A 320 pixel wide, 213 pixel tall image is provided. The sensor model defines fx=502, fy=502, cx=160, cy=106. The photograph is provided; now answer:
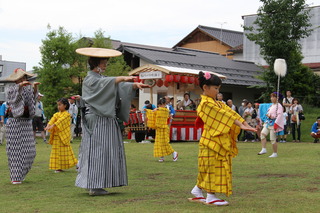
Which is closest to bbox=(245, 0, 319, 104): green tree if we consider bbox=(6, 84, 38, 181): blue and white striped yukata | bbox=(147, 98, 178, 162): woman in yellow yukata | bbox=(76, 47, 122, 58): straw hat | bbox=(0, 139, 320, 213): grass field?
bbox=(147, 98, 178, 162): woman in yellow yukata

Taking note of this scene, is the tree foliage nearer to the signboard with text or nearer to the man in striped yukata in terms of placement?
the signboard with text

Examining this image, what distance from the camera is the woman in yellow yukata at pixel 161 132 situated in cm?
1286

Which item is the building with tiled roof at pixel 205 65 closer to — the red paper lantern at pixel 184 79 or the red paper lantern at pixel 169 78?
the red paper lantern at pixel 184 79

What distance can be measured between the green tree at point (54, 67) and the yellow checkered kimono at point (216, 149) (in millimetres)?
20679

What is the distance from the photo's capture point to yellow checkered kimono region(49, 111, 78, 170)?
10688 mm

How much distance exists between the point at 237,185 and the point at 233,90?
24.6 metres

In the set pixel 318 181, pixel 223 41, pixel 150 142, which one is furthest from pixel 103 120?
pixel 223 41

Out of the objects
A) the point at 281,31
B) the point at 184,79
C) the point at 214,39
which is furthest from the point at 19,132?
the point at 214,39

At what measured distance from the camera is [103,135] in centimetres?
731

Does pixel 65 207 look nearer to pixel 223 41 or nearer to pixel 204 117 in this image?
pixel 204 117

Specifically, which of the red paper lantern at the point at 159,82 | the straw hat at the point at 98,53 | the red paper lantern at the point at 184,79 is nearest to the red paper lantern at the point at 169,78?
the red paper lantern at the point at 184,79

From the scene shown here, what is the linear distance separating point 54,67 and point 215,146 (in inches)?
844

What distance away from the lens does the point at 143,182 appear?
858 cm

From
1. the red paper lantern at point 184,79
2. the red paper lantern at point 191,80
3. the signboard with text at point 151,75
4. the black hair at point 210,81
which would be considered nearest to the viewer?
the black hair at point 210,81
